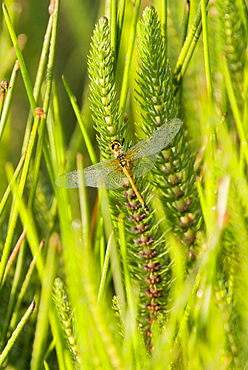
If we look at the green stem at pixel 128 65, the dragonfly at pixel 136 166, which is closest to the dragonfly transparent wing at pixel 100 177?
the dragonfly at pixel 136 166

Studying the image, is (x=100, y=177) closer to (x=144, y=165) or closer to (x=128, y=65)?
(x=144, y=165)

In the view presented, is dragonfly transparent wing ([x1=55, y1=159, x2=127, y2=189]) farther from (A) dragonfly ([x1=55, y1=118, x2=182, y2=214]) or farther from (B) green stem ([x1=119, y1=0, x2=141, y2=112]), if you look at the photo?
(B) green stem ([x1=119, y1=0, x2=141, y2=112])

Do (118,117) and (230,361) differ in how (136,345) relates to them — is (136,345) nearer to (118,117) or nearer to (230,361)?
(230,361)

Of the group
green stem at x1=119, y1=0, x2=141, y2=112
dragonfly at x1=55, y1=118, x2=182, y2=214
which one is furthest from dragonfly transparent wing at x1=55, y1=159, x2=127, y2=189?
green stem at x1=119, y1=0, x2=141, y2=112

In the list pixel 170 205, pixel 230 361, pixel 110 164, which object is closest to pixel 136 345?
pixel 230 361

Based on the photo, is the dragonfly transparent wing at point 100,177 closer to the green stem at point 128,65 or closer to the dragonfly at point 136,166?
the dragonfly at point 136,166
